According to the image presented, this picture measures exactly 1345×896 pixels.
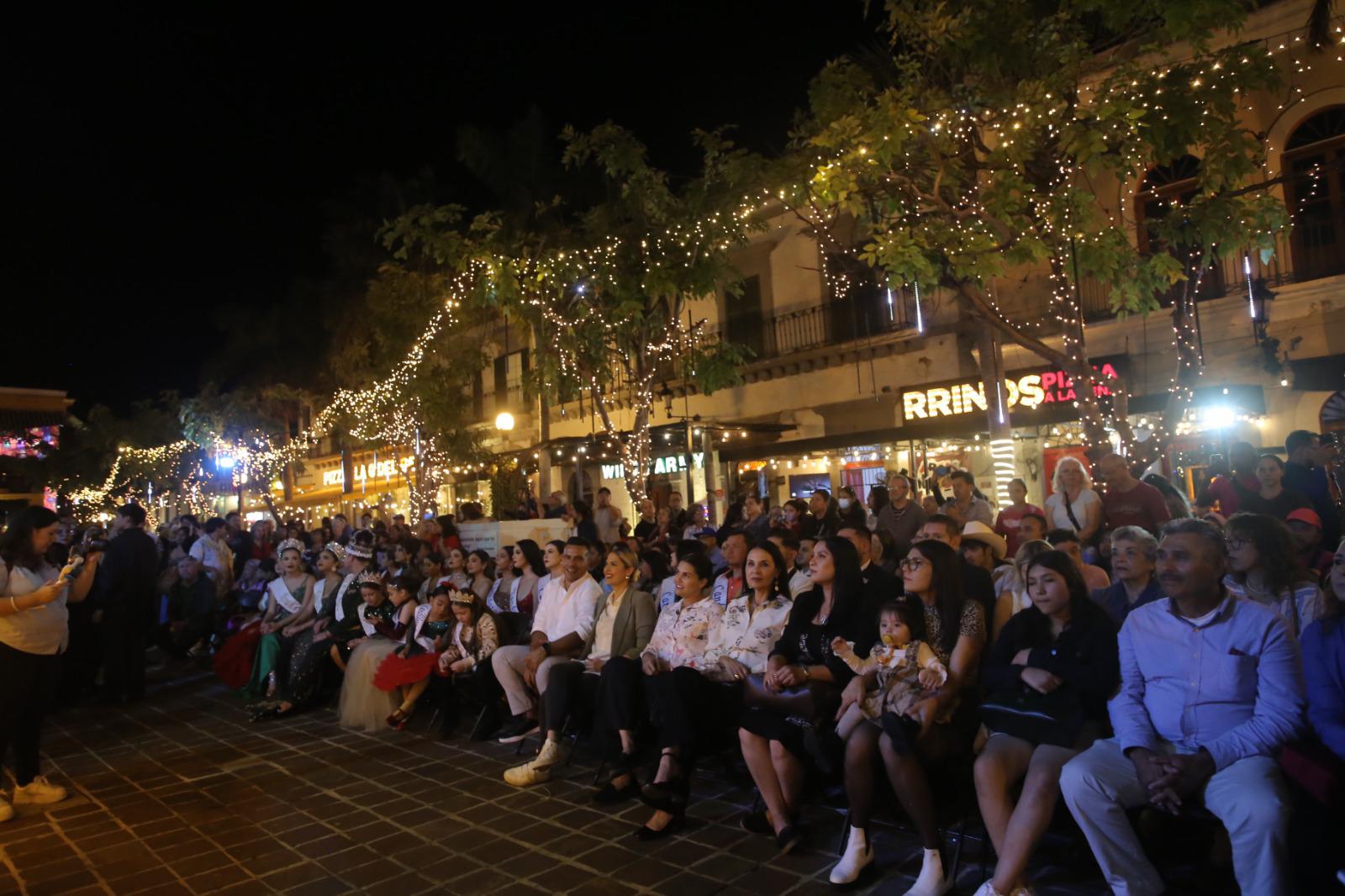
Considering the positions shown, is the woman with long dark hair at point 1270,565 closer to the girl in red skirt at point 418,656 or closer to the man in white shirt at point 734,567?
the man in white shirt at point 734,567

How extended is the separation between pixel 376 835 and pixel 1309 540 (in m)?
5.80

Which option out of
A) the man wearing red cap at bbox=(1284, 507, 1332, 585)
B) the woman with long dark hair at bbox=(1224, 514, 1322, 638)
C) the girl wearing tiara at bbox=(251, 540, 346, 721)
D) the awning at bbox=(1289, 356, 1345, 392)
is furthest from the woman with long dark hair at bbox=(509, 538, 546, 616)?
the awning at bbox=(1289, 356, 1345, 392)

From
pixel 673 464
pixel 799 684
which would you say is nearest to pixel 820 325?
pixel 673 464

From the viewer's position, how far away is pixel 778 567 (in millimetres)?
5500

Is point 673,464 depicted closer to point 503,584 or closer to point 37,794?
point 503,584

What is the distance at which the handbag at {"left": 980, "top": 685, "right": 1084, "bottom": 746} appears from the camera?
3639 millimetres

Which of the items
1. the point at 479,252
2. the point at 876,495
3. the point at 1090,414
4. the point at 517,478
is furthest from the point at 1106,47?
the point at 517,478

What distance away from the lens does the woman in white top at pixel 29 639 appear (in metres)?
5.75

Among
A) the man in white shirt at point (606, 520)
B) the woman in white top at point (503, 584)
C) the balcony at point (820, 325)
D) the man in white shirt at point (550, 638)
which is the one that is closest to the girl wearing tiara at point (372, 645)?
the woman in white top at point (503, 584)

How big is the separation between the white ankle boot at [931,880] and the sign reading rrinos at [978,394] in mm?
9617

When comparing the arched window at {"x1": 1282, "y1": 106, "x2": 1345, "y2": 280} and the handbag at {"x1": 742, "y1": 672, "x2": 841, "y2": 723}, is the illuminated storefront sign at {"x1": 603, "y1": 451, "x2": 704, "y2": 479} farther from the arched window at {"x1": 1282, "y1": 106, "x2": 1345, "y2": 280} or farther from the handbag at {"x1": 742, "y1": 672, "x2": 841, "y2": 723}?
the handbag at {"x1": 742, "y1": 672, "x2": 841, "y2": 723}

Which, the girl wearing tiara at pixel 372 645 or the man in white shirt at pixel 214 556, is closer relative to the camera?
the girl wearing tiara at pixel 372 645

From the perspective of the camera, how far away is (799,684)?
4.62 meters

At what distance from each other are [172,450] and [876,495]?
32.4 meters
